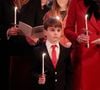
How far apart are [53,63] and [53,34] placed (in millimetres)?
204

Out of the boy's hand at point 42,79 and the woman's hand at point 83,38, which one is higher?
the woman's hand at point 83,38

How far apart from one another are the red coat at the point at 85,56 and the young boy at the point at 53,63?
16 centimetres

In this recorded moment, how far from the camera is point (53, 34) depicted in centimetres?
230

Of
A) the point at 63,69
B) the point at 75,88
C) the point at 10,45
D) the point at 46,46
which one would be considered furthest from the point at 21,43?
the point at 75,88

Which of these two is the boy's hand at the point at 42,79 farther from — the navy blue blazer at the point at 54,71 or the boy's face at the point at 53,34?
the boy's face at the point at 53,34

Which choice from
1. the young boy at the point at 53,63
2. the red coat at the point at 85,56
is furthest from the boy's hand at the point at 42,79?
the red coat at the point at 85,56

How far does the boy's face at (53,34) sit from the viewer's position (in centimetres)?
230

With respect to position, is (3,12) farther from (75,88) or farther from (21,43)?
(75,88)

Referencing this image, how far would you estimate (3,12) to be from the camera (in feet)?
8.34

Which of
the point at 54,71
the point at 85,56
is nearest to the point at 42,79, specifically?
the point at 54,71

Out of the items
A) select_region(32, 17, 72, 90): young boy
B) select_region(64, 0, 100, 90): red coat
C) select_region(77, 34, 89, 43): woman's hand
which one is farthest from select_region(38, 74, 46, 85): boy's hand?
select_region(77, 34, 89, 43): woman's hand

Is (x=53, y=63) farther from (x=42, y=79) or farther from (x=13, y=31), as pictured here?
(x=13, y=31)

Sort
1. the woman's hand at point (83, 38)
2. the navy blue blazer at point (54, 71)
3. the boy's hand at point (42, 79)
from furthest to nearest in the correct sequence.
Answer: the navy blue blazer at point (54, 71) → the boy's hand at point (42, 79) → the woman's hand at point (83, 38)

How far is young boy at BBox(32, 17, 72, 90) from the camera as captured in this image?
229 centimetres
